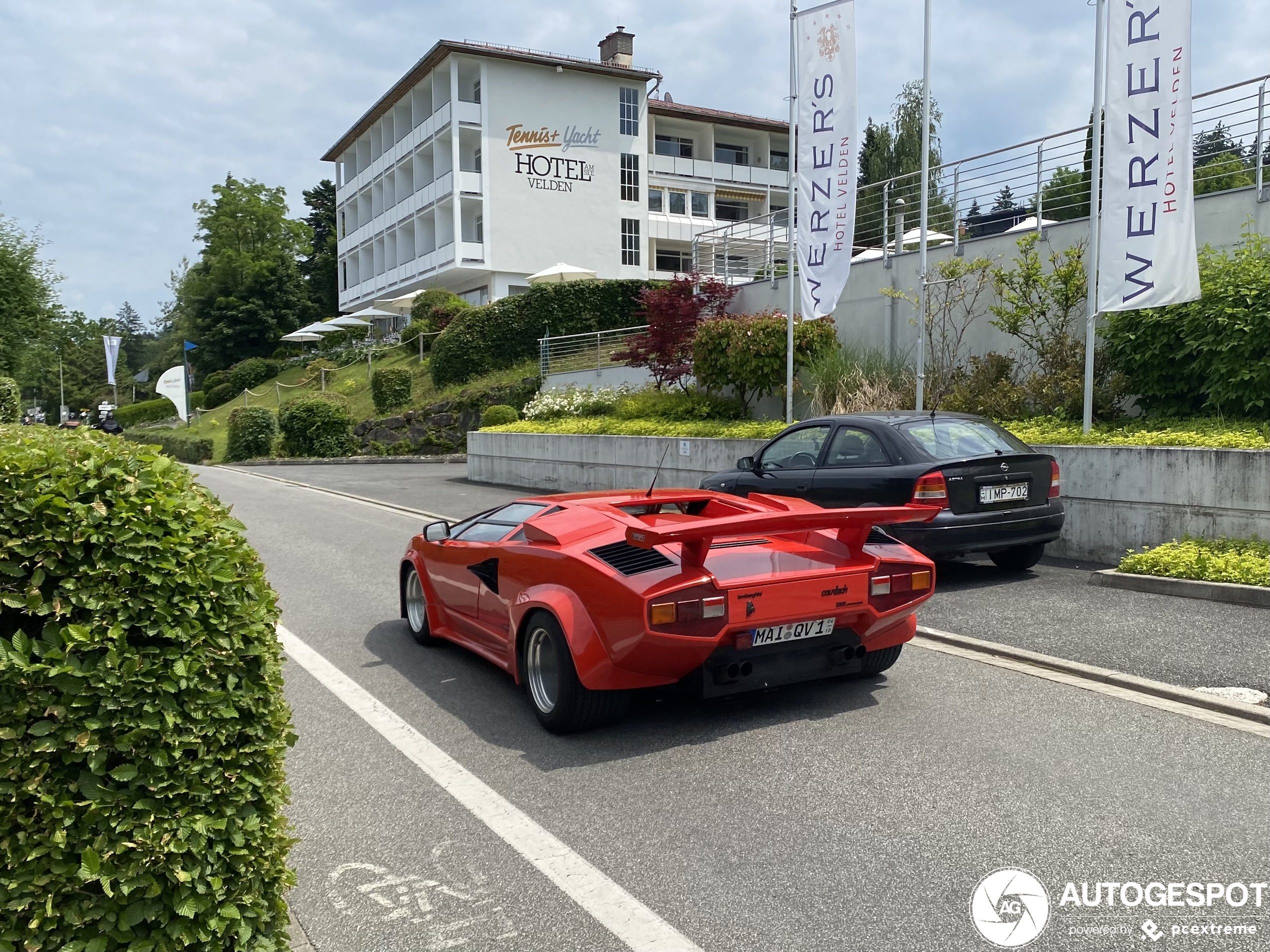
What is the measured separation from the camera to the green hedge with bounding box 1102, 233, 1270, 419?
1029 centimetres

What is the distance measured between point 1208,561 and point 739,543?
4988mm

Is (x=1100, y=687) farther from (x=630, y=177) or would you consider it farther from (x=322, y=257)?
(x=322, y=257)

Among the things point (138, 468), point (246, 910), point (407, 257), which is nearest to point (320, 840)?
point (246, 910)

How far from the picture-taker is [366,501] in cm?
1892

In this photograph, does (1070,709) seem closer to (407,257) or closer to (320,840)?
(320,840)

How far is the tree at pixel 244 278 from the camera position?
6762cm

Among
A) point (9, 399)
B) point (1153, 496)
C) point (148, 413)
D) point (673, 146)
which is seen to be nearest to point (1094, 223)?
point (1153, 496)

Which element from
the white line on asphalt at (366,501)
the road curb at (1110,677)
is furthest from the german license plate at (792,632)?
the white line on asphalt at (366,501)

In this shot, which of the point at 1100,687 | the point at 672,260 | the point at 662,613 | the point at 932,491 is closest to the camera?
the point at 662,613

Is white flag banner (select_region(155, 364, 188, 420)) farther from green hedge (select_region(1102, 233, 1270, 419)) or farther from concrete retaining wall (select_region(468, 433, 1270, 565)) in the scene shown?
green hedge (select_region(1102, 233, 1270, 419))

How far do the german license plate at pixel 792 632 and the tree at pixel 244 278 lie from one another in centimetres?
6768

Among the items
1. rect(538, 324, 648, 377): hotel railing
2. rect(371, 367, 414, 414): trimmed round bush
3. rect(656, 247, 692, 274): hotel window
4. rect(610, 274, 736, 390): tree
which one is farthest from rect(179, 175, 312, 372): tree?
rect(610, 274, 736, 390): tree

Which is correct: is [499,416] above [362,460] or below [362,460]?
above

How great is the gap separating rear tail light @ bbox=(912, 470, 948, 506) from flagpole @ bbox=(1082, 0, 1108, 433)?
144 inches
